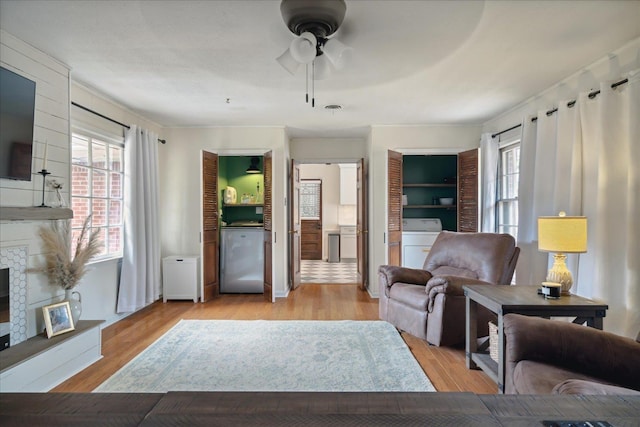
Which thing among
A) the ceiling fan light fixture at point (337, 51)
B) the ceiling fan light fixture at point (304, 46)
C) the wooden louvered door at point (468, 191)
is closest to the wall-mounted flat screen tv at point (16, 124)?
the ceiling fan light fixture at point (304, 46)

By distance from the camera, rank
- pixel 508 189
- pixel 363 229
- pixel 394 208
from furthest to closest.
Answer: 1. pixel 363 229
2. pixel 394 208
3. pixel 508 189

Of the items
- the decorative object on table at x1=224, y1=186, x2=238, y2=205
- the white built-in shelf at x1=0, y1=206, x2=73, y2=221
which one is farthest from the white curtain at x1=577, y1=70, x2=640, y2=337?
the decorative object on table at x1=224, y1=186, x2=238, y2=205

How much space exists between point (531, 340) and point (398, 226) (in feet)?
11.2

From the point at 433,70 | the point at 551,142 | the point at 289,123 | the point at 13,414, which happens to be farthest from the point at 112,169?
the point at 551,142

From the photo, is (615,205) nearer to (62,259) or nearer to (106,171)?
(62,259)

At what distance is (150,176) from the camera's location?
4523 mm

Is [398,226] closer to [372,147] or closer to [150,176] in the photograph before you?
[372,147]

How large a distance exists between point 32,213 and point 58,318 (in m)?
0.81

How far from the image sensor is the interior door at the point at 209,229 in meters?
4.92

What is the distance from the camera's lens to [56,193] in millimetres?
2975

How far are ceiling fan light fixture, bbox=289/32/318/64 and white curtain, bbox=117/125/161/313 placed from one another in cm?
294

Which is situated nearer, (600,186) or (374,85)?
(600,186)

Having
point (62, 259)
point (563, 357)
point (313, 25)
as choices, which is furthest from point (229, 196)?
point (563, 357)

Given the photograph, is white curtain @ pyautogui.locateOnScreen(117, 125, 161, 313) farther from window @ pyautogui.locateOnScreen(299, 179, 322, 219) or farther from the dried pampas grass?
window @ pyautogui.locateOnScreen(299, 179, 322, 219)
